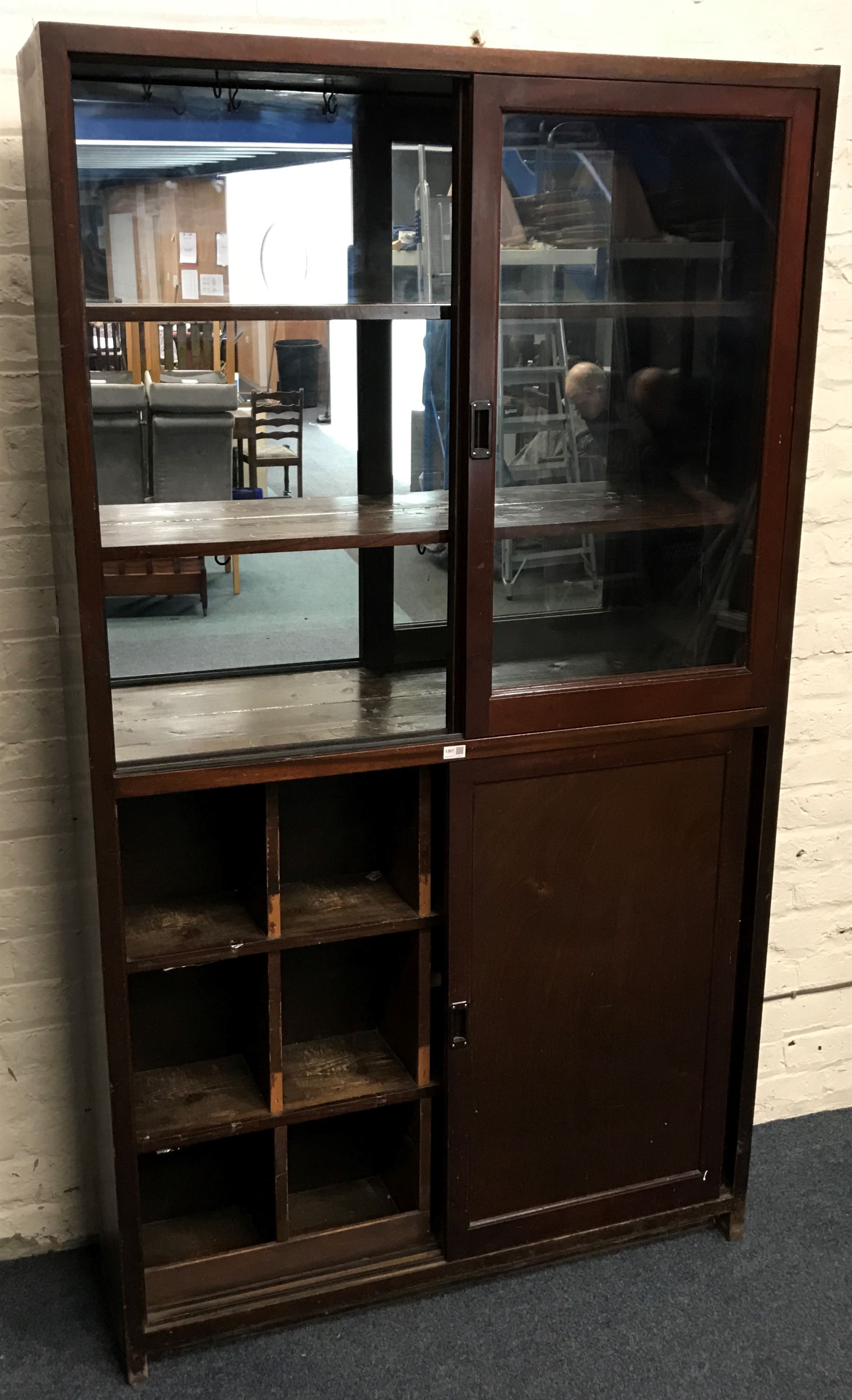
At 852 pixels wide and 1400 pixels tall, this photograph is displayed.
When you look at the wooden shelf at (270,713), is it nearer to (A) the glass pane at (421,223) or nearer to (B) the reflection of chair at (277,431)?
(B) the reflection of chair at (277,431)

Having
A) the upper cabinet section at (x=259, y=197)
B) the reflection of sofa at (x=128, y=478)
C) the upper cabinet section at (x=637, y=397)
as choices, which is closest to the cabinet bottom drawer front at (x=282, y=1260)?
the upper cabinet section at (x=637, y=397)

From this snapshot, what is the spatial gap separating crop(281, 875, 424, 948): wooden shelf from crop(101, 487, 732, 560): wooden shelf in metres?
0.59

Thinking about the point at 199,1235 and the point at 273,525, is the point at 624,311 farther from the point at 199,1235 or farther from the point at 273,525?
the point at 199,1235

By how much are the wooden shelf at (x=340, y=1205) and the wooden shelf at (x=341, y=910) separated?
550 millimetres

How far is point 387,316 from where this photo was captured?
6.09 feet

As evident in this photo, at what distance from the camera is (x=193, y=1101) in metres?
2.18

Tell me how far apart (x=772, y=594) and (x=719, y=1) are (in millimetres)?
1031

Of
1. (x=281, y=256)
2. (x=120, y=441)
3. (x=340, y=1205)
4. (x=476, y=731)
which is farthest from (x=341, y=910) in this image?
(x=281, y=256)

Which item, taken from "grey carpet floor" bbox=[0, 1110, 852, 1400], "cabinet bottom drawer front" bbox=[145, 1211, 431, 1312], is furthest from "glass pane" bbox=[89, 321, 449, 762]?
"grey carpet floor" bbox=[0, 1110, 852, 1400]

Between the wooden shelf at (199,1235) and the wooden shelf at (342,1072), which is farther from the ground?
the wooden shelf at (342,1072)

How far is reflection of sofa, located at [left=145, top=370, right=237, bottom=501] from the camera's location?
Answer: 2014 mm

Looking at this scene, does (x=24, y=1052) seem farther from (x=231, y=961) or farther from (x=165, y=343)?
(x=165, y=343)

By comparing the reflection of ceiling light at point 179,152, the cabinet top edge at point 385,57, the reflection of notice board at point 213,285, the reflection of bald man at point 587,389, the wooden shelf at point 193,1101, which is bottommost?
the wooden shelf at point 193,1101

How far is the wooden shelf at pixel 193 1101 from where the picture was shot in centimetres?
209
